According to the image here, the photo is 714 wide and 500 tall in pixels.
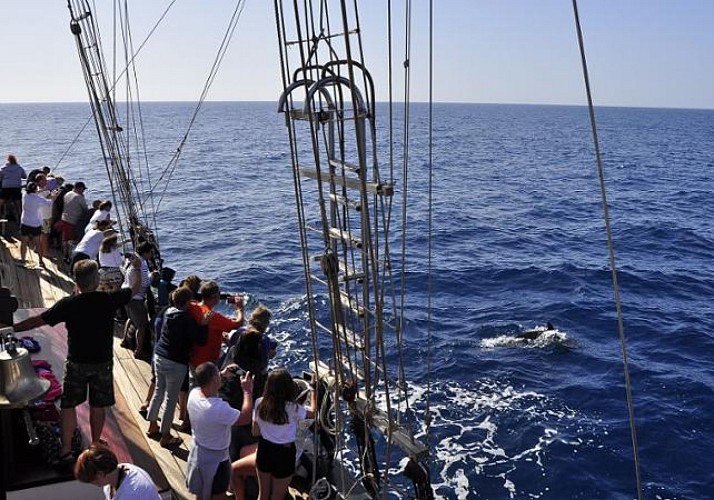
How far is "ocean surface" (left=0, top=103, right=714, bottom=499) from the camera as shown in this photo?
12.5 metres

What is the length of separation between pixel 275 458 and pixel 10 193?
1092cm

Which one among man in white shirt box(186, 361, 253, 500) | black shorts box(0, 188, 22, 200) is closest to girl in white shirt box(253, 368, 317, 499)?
man in white shirt box(186, 361, 253, 500)

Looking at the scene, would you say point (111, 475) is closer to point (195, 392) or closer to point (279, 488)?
point (195, 392)

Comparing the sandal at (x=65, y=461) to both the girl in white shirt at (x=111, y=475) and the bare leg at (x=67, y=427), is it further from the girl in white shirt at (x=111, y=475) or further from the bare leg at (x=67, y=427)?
the girl in white shirt at (x=111, y=475)

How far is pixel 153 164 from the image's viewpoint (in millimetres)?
58031

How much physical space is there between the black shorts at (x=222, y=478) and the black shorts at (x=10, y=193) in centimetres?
1055

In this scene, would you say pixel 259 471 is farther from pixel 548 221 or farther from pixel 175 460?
pixel 548 221

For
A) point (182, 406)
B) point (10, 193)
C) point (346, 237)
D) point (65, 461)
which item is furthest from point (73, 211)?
point (346, 237)

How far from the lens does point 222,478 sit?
553 cm

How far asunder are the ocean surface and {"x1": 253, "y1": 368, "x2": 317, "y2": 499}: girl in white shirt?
4.68 metres

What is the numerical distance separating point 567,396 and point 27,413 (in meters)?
12.0

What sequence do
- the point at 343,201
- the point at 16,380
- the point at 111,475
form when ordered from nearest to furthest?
the point at 111,475, the point at 16,380, the point at 343,201

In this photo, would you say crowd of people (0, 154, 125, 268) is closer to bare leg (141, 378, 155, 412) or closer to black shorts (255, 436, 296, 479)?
bare leg (141, 378, 155, 412)

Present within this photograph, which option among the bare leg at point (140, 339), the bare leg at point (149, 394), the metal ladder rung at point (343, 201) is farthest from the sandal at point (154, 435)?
the metal ladder rung at point (343, 201)
